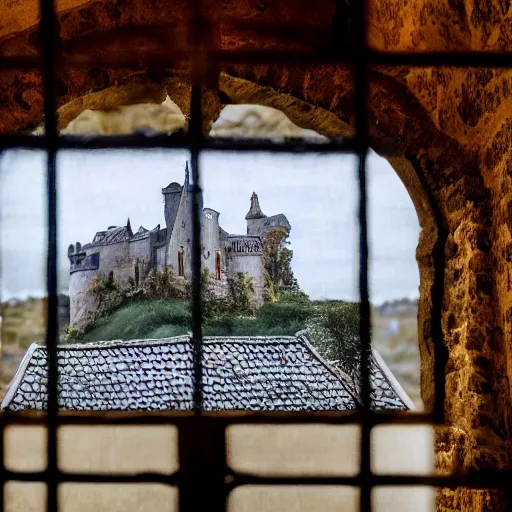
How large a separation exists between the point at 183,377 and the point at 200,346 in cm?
13

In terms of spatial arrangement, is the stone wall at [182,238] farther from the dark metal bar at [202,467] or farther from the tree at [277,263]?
the dark metal bar at [202,467]

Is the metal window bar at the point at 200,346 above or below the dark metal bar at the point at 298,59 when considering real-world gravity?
below

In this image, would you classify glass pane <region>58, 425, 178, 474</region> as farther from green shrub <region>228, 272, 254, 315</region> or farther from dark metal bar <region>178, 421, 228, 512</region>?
green shrub <region>228, 272, 254, 315</region>

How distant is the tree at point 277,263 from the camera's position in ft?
4.28

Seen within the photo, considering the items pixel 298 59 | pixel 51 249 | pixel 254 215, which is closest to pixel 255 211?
pixel 254 215

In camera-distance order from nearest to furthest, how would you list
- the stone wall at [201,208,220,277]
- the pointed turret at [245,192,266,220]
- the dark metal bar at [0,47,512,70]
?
the dark metal bar at [0,47,512,70] < the stone wall at [201,208,220,277] < the pointed turret at [245,192,266,220]

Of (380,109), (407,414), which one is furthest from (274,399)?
(380,109)

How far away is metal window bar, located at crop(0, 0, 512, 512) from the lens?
3.47ft

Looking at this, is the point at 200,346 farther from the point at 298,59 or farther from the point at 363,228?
the point at 298,59

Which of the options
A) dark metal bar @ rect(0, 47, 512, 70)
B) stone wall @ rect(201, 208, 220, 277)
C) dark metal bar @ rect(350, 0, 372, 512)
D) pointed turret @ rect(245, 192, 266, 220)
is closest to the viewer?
dark metal bar @ rect(0, 47, 512, 70)

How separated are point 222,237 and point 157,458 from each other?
52 cm

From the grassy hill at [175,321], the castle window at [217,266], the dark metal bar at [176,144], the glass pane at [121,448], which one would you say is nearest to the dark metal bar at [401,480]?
the glass pane at [121,448]

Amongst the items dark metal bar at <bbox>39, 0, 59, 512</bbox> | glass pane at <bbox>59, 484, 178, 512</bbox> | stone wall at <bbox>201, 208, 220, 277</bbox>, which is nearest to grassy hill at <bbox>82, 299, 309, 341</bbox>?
stone wall at <bbox>201, 208, 220, 277</bbox>

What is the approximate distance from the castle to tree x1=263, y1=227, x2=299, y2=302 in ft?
0.05
